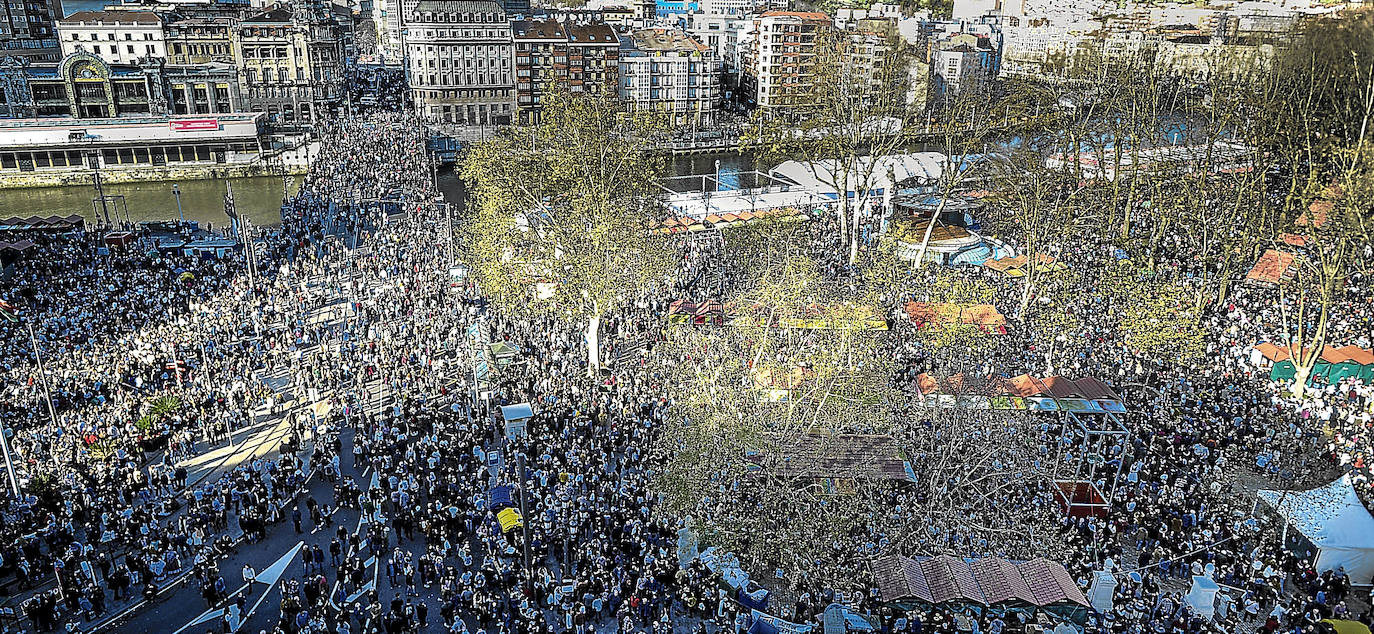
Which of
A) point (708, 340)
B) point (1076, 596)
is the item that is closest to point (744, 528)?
point (1076, 596)

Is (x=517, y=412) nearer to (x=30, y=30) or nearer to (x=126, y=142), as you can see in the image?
(x=126, y=142)

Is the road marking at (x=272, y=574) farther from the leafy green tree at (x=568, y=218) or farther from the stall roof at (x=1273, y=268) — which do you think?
the stall roof at (x=1273, y=268)

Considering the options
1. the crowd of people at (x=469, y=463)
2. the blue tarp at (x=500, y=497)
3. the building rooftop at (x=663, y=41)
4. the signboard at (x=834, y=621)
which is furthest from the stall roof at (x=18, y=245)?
the building rooftop at (x=663, y=41)

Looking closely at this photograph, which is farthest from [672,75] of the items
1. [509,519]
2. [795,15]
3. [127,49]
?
[509,519]

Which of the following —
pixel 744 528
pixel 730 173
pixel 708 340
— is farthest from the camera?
pixel 730 173

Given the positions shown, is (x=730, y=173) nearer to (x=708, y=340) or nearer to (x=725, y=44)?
(x=708, y=340)

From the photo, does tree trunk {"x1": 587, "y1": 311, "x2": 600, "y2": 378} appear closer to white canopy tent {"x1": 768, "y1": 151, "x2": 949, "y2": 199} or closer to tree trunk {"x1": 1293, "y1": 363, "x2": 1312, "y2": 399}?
white canopy tent {"x1": 768, "y1": 151, "x2": 949, "y2": 199}
